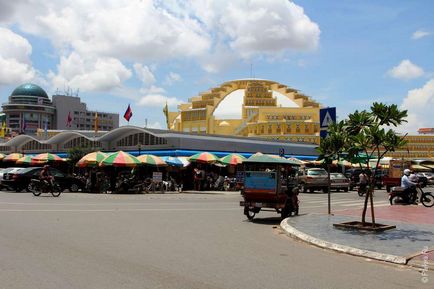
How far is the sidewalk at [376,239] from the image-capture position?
8875mm

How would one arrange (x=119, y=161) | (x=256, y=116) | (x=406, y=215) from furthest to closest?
(x=256, y=116)
(x=119, y=161)
(x=406, y=215)

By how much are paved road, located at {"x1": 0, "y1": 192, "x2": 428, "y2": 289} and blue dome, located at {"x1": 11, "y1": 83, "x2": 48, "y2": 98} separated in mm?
171420

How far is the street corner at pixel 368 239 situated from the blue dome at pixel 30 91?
17340 centimetres

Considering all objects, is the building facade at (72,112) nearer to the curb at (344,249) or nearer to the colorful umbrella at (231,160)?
the colorful umbrella at (231,160)

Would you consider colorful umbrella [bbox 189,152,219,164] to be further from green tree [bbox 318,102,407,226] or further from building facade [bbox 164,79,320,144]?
building facade [bbox 164,79,320,144]

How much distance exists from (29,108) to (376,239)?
173096 millimetres

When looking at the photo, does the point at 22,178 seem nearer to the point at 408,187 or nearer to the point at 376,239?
the point at 408,187

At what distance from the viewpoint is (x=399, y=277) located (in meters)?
7.47

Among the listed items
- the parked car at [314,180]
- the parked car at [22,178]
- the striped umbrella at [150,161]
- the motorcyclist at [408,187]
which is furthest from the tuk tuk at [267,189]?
the parked car at [314,180]

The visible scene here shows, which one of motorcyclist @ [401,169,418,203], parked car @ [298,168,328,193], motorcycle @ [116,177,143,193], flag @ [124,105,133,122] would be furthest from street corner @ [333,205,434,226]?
flag @ [124,105,133,122]

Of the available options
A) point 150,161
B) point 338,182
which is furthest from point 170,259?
point 338,182

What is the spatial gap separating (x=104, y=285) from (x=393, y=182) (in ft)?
105

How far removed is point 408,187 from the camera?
69.8 feet

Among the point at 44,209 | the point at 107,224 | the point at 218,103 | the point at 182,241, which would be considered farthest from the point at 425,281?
the point at 218,103
